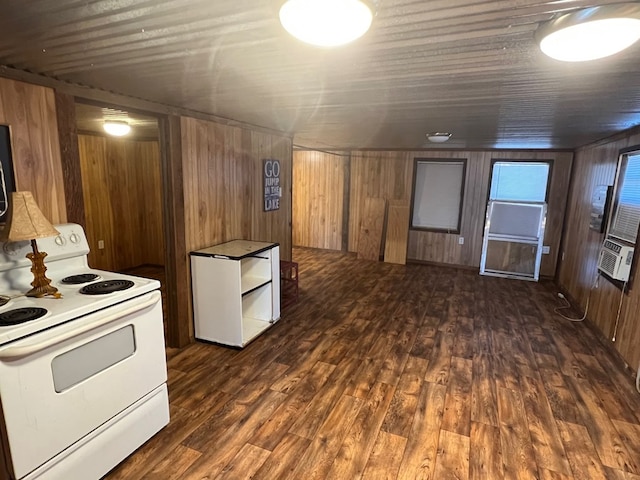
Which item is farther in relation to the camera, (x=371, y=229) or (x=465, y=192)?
(x=371, y=229)

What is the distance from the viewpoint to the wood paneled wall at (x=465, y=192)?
5695 mm

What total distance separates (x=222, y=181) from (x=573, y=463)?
3399 mm

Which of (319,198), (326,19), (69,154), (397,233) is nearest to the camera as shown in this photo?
(326,19)

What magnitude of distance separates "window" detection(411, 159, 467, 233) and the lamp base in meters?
5.79

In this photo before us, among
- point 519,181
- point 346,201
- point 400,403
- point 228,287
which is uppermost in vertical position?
point 519,181

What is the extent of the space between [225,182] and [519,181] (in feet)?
16.0

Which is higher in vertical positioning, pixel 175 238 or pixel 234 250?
pixel 175 238

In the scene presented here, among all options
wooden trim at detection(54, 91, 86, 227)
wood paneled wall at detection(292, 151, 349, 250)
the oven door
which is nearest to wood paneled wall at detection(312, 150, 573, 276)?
wood paneled wall at detection(292, 151, 349, 250)

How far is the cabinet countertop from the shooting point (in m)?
3.16

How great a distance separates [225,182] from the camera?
361 centimetres

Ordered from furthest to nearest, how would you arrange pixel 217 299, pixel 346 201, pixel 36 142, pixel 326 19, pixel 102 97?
pixel 346 201 < pixel 217 299 < pixel 102 97 < pixel 36 142 < pixel 326 19

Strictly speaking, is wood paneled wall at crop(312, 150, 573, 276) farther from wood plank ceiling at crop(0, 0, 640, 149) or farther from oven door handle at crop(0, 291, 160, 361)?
oven door handle at crop(0, 291, 160, 361)

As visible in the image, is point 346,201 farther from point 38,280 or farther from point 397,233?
point 38,280

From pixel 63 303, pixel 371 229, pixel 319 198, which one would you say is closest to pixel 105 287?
pixel 63 303
